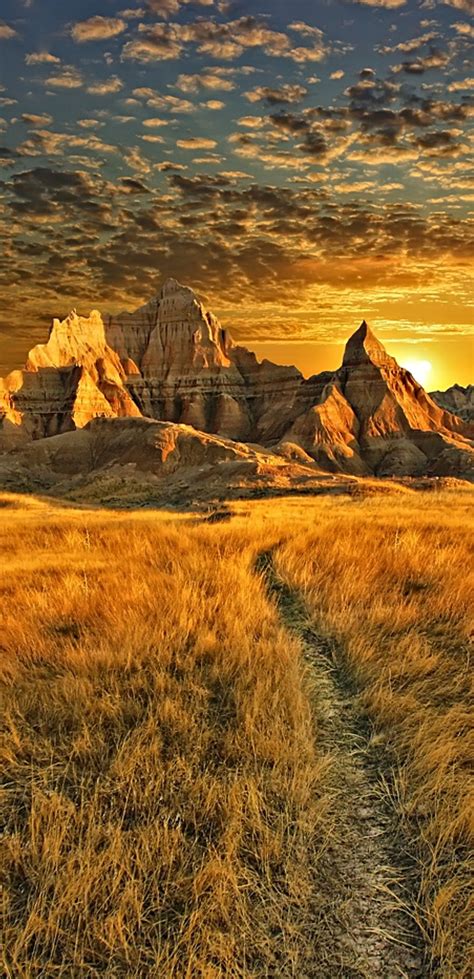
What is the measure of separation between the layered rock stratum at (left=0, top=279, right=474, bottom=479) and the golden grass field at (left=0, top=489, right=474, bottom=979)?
6568 centimetres

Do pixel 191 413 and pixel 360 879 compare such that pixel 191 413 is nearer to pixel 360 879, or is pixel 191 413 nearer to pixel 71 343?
pixel 71 343

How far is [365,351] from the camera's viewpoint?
3947 inches

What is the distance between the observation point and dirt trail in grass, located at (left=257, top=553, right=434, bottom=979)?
256cm

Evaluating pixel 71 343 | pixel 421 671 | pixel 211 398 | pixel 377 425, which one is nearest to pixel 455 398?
pixel 377 425

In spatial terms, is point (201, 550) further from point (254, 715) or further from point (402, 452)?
point (402, 452)

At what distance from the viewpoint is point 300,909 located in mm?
2777

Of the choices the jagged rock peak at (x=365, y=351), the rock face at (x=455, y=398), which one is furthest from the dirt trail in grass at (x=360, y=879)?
the rock face at (x=455, y=398)

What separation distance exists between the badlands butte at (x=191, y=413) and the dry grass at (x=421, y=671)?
4400cm

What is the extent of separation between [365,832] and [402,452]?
87029mm

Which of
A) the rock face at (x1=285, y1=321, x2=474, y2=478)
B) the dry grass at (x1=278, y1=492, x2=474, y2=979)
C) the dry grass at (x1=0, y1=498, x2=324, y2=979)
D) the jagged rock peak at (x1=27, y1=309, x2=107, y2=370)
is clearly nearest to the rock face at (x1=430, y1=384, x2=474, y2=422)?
the rock face at (x1=285, y1=321, x2=474, y2=478)

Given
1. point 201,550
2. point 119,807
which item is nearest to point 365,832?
point 119,807

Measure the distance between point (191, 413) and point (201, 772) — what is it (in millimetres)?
101980

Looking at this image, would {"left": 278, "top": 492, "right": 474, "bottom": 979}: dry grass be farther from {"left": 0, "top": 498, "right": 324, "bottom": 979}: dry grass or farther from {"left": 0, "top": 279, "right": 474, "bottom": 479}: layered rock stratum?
{"left": 0, "top": 279, "right": 474, "bottom": 479}: layered rock stratum

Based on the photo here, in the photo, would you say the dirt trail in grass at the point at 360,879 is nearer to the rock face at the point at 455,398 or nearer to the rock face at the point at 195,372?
the rock face at the point at 195,372
